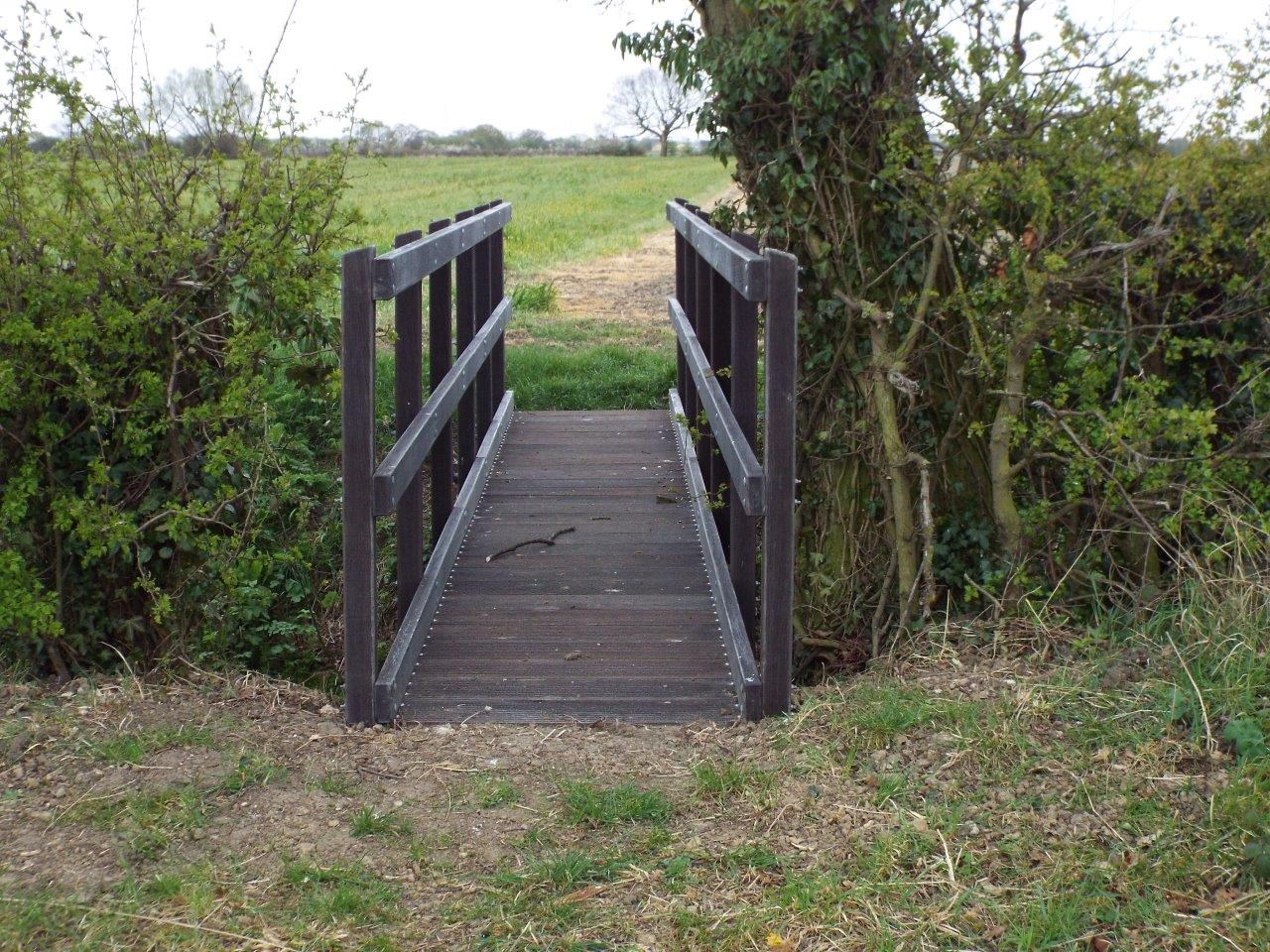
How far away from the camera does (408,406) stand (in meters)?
5.14

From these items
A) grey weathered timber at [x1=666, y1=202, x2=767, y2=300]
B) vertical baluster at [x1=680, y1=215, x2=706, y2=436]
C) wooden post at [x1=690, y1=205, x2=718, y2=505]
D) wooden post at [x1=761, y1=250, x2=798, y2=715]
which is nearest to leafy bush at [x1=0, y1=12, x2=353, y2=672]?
grey weathered timber at [x1=666, y1=202, x2=767, y2=300]

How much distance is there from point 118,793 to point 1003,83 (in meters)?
3.48

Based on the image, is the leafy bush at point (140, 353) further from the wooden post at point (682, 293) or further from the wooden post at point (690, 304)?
the wooden post at point (682, 293)

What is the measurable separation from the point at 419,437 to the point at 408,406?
534 millimetres

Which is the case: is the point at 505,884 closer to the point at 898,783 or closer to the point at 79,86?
the point at 898,783

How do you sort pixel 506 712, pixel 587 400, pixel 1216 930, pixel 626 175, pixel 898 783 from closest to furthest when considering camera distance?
pixel 1216 930 < pixel 898 783 < pixel 506 712 < pixel 587 400 < pixel 626 175

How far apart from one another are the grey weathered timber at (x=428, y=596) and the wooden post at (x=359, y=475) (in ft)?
0.24

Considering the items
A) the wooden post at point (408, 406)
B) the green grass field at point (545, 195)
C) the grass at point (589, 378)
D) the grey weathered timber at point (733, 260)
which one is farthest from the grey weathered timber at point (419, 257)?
the grass at point (589, 378)

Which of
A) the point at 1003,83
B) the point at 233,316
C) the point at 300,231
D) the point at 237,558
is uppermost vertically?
the point at 1003,83

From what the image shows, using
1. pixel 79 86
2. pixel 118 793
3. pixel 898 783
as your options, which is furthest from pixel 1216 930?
pixel 79 86

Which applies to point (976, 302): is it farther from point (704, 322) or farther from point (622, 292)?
point (622, 292)

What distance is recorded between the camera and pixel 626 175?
53.1m

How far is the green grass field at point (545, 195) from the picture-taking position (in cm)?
2322

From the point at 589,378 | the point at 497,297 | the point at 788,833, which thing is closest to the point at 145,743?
the point at 788,833
